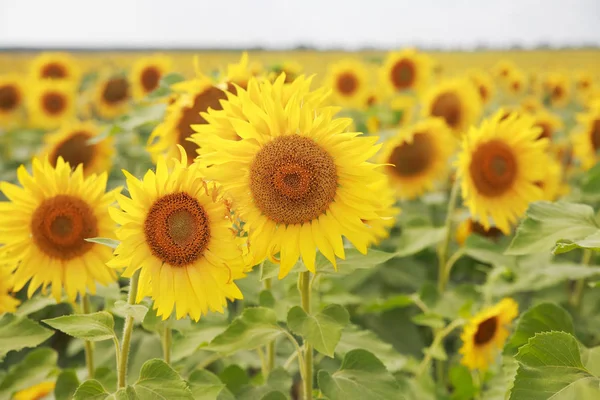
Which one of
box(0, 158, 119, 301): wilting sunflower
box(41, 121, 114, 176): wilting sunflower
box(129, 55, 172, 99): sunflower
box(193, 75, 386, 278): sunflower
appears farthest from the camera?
box(129, 55, 172, 99): sunflower

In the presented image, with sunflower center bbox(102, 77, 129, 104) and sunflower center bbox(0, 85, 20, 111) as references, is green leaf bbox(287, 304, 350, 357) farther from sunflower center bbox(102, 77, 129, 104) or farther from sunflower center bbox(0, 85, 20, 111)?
sunflower center bbox(0, 85, 20, 111)

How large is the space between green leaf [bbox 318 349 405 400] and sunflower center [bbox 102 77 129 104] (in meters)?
5.33

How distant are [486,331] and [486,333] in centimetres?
1

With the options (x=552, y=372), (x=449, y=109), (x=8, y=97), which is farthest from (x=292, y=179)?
(x=8, y=97)

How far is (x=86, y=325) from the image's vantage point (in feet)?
5.16

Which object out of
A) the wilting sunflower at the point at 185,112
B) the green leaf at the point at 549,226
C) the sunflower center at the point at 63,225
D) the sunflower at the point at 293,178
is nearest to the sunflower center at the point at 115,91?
the wilting sunflower at the point at 185,112

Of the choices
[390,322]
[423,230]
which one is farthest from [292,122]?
[390,322]

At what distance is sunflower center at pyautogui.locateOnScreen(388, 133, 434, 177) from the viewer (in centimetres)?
424

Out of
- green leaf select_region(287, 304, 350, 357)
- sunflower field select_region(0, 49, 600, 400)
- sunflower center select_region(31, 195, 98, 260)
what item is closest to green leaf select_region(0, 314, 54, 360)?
sunflower field select_region(0, 49, 600, 400)

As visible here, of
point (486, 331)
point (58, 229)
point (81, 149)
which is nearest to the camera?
point (58, 229)

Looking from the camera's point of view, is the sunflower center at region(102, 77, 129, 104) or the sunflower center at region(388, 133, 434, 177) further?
the sunflower center at region(102, 77, 129, 104)

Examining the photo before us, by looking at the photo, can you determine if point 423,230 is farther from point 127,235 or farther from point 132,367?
point 127,235

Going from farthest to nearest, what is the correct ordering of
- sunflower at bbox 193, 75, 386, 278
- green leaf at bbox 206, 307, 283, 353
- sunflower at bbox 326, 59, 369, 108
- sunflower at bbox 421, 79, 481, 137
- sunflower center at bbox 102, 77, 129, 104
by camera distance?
1. sunflower at bbox 326, 59, 369, 108
2. sunflower center at bbox 102, 77, 129, 104
3. sunflower at bbox 421, 79, 481, 137
4. green leaf at bbox 206, 307, 283, 353
5. sunflower at bbox 193, 75, 386, 278

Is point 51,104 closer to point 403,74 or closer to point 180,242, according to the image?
point 403,74
